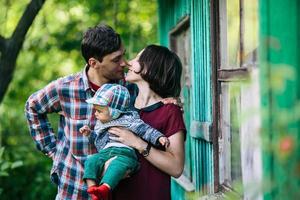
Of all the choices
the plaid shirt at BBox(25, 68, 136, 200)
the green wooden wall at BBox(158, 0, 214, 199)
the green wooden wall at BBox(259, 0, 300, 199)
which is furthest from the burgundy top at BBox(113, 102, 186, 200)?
the green wooden wall at BBox(259, 0, 300, 199)

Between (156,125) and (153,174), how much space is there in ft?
0.96

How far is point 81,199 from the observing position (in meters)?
4.71

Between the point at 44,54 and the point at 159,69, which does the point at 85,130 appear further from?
the point at 44,54

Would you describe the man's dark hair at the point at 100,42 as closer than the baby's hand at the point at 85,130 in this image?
No

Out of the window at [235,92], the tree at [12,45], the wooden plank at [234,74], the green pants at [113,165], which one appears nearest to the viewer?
the window at [235,92]

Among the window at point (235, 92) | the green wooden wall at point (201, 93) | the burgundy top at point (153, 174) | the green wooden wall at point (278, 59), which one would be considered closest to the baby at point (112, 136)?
the burgundy top at point (153, 174)

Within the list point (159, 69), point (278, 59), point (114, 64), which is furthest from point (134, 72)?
point (278, 59)

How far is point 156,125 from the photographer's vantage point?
4219mm

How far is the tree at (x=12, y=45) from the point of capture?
7.03 m

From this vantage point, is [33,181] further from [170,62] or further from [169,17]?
[170,62]

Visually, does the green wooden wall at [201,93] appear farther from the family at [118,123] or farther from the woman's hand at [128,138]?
the woman's hand at [128,138]

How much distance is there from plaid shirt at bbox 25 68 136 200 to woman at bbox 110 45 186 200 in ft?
1.37

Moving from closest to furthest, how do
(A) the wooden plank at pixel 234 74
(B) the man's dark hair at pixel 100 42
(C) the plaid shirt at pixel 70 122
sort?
1. (A) the wooden plank at pixel 234 74
2. (B) the man's dark hair at pixel 100 42
3. (C) the plaid shirt at pixel 70 122

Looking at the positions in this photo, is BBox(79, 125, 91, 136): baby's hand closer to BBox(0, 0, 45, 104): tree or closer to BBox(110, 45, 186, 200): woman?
BBox(110, 45, 186, 200): woman
